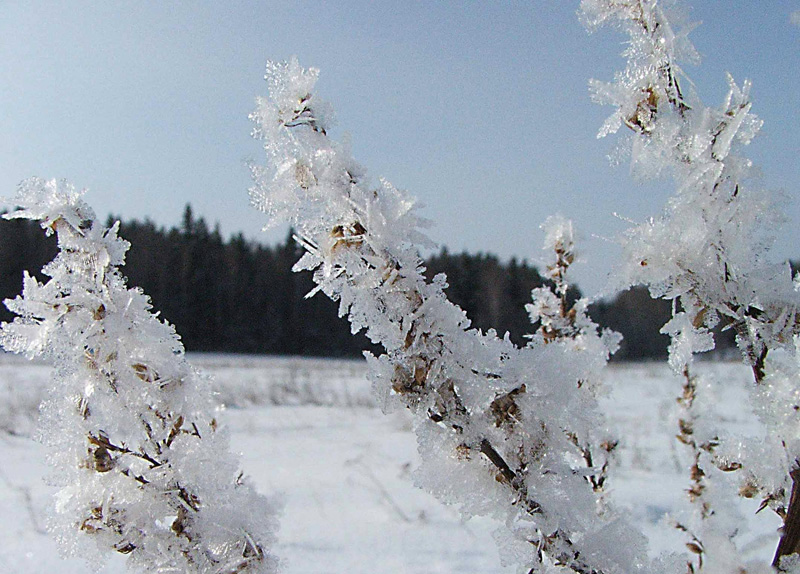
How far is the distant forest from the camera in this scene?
47.4 meters

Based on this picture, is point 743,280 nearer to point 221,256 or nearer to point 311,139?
point 311,139

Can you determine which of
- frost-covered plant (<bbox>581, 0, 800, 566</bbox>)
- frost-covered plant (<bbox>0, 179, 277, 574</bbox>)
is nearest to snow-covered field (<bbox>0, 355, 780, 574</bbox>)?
frost-covered plant (<bbox>0, 179, 277, 574</bbox>)

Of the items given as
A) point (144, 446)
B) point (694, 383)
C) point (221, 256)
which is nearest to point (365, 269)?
point (144, 446)

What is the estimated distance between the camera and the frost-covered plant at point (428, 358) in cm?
79

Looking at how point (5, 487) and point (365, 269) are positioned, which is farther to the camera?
point (5, 487)

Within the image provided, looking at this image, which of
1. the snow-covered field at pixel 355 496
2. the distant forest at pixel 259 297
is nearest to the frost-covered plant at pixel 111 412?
the snow-covered field at pixel 355 496

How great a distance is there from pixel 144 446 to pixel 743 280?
3.29 feet

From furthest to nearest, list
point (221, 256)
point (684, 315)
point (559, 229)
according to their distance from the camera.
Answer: point (221, 256) → point (559, 229) → point (684, 315)

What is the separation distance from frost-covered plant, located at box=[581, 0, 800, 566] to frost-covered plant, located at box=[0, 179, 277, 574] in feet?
2.50

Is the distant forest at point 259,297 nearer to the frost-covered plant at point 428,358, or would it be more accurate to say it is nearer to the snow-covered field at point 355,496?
the snow-covered field at point 355,496

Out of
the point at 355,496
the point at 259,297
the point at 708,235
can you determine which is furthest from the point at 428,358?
the point at 259,297

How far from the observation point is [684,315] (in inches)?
36.4

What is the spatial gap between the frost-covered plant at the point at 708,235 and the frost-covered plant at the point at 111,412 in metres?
0.76

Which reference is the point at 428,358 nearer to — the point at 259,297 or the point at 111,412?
the point at 111,412
